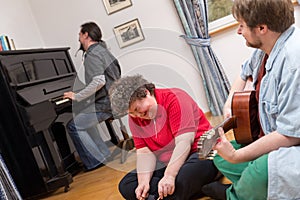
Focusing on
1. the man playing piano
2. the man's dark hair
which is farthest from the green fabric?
the man playing piano

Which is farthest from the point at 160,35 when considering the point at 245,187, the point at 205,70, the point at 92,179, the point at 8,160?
the point at 245,187

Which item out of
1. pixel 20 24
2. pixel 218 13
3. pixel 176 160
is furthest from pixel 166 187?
pixel 20 24

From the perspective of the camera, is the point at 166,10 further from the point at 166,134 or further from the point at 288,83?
the point at 288,83

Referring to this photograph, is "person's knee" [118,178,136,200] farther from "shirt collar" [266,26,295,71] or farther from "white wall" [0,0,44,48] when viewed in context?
"white wall" [0,0,44,48]

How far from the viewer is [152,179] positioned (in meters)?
1.65

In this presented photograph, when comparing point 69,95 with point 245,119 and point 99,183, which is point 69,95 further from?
point 245,119

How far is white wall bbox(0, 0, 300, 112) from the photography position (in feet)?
11.6

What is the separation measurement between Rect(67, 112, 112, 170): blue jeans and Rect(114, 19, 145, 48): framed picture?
1.03 m

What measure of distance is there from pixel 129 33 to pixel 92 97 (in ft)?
3.22

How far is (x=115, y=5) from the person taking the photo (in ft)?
12.3

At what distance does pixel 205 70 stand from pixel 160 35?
2.16 feet

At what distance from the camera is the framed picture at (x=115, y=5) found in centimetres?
373

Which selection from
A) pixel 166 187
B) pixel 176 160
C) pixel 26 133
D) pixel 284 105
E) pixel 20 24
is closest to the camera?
pixel 284 105

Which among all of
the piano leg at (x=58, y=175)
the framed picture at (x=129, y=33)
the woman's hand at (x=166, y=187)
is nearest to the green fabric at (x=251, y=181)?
the woman's hand at (x=166, y=187)
